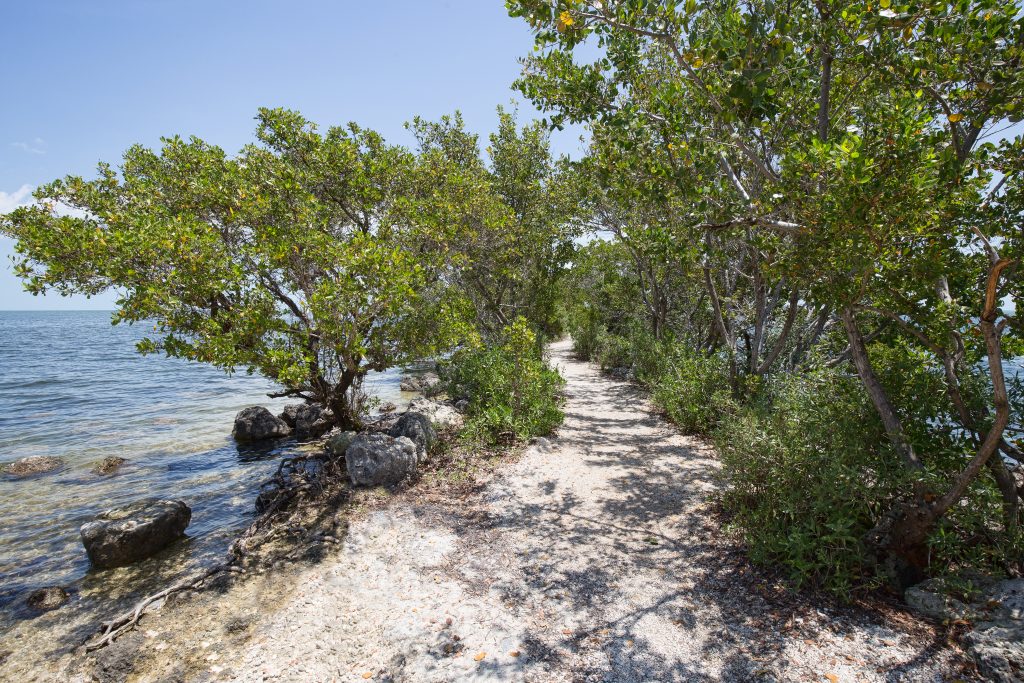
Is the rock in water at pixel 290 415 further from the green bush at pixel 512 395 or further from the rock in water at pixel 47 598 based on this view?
the rock in water at pixel 47 598

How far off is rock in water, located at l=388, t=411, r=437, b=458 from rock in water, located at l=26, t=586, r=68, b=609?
5740mm

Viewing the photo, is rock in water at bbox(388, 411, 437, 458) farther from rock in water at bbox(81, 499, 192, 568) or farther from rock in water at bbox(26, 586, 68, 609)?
rock in water at bbox(26, 586, 68, 609)

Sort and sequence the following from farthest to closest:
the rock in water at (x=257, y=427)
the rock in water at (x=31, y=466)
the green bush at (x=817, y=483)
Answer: the rock in water at (x=257, y=427), the rock in water at (x=31, y=466), the green bush at (x=817, y=483)

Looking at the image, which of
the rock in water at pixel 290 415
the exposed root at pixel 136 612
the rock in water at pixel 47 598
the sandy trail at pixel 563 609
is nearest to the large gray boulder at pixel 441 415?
the sandy trail at pixel 563 609

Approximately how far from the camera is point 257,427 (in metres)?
15.5

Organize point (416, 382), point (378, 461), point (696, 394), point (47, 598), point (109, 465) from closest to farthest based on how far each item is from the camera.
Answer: point (47, 598), point (378, 461), point (696, 394), point (109, 465), point (416, 382)

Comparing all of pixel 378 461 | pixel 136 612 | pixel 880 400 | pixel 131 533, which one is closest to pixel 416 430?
pixel 378 461

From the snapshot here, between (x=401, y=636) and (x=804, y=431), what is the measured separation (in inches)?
218

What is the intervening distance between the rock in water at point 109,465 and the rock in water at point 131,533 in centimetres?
587

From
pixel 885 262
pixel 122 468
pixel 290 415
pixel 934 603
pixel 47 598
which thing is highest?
pixel 885 262

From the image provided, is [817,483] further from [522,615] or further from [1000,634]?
[522,615]

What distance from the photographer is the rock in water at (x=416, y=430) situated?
35.0 ft

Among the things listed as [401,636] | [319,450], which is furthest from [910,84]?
[319,450]

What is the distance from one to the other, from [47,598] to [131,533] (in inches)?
47.4
